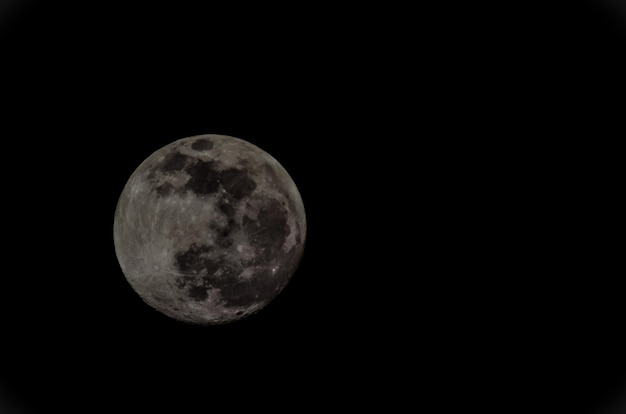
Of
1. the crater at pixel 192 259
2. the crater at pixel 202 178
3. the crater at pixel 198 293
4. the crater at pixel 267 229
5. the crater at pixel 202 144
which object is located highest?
the crater at pixel 202 144

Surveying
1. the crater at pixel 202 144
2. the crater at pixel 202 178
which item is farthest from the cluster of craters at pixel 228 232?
the crater at pixel 202 144

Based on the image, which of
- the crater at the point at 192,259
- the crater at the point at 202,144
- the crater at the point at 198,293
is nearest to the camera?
the crater at the point at 192,259

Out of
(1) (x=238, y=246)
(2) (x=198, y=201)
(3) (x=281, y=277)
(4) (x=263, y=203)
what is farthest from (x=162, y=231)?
(3) (x=281, y=277)

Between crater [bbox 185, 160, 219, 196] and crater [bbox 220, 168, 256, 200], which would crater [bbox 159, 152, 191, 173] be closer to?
crater [bbox 185, 160, 219, 196]

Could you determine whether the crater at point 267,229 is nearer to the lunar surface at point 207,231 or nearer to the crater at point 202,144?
the lunar surface at point 207,231

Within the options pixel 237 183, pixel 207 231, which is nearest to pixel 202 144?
pixel 237 183

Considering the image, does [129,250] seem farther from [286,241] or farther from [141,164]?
[286,241]

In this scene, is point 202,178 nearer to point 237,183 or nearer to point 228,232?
point 237,183

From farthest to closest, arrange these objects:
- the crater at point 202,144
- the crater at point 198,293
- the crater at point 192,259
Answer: the crater at point 202,144
the crater at point 198,293
the crater at point 192,259

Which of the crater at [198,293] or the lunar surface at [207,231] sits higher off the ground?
the lunar surface at [207,231]
